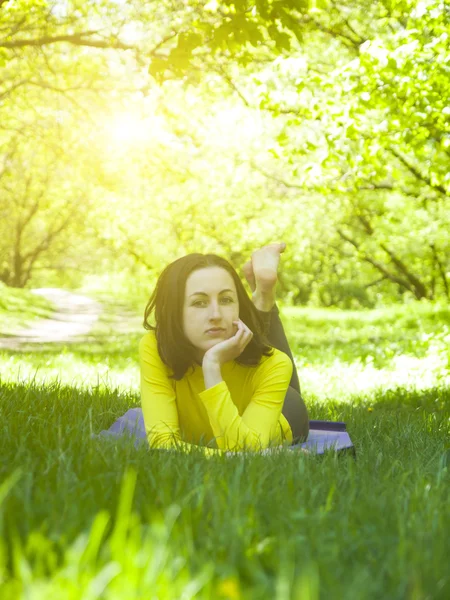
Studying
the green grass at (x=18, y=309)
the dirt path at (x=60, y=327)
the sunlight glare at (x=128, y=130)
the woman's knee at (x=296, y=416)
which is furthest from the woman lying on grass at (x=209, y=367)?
the sunlight glare at (x=128, y=130)

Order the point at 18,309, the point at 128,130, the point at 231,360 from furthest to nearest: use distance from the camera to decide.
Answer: the point at 128,130, the point at 18,309, the point at 231,360

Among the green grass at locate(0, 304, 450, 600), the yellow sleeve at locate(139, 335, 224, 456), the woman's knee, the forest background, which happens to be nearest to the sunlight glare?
the forest background

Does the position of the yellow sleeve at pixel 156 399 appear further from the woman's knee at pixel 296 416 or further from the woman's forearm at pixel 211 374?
the woman's knee at pixel 296 416

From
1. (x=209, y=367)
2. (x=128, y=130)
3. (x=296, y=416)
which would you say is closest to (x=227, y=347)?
(x=209, y=367)

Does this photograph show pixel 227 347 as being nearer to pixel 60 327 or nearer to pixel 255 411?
pixel 255 411

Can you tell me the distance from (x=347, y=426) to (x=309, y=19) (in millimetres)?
10154

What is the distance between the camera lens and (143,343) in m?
3.56

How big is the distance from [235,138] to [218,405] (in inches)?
927

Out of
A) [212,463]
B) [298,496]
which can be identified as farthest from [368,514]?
[212,463]

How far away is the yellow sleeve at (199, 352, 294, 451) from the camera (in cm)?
317

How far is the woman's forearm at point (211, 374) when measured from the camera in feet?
10.6

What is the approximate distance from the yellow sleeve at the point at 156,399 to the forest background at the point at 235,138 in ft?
10.5

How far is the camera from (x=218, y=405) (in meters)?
3.17

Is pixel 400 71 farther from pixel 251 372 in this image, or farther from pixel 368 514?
pixel 368 514
